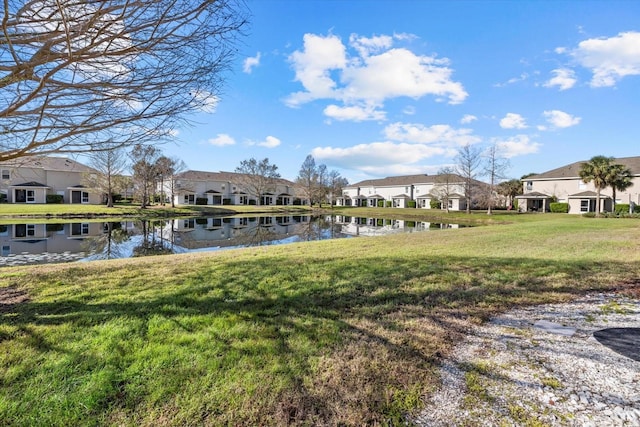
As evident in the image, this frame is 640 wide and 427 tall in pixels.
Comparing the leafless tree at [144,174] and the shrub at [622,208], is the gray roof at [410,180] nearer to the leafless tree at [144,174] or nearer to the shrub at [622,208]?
the shrub at [622,208]

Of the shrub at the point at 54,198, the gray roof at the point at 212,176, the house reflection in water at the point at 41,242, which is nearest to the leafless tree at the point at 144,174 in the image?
the shrub at the point at 54,198

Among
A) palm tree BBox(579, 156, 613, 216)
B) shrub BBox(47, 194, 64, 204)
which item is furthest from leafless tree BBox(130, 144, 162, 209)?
palm tree BBox(579, 156, 613, 216)

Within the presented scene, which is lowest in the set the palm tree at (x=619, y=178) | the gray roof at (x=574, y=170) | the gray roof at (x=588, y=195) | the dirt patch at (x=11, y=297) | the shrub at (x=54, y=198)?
the dirt patch at (x=11, y=297)

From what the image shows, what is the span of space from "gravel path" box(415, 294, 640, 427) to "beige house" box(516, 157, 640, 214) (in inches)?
1725

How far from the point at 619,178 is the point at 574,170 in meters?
9.27

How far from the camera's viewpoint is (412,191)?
2436 inches

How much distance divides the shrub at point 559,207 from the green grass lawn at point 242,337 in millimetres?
40556

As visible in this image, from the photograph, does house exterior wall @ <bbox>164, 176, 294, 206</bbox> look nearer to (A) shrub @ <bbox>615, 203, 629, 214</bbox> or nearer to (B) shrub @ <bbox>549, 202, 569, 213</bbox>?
(B) shrub @ <bbox>549, 202, 569, 213</bbox>

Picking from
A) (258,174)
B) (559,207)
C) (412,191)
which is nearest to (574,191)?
(559,207)

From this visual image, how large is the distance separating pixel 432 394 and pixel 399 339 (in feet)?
2.85

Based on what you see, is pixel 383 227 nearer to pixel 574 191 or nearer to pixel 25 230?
pixel 25 230

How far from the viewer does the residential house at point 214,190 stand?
53.2 m

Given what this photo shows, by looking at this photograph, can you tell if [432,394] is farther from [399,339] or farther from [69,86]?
[69,86]

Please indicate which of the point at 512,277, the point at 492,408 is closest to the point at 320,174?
the point at 512,277
